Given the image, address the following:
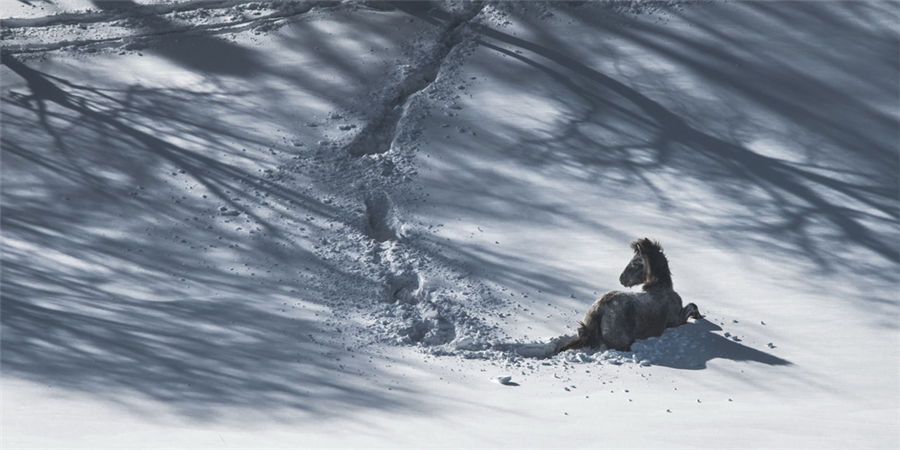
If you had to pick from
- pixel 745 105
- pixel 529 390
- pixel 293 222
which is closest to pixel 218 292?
pixel 293 222

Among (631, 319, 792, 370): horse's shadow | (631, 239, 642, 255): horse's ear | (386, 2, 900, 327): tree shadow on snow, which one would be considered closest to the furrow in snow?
(386, 2, 900, 327): tree shadow on snow

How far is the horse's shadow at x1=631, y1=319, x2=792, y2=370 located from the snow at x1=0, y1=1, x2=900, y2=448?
20 millimetres

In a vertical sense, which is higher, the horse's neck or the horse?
the horse's neck

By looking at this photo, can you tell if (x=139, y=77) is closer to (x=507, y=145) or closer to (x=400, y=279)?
(x=507, y=145)

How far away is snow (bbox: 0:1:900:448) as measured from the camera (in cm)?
677

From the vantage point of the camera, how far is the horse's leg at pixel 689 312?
8078 millimetres

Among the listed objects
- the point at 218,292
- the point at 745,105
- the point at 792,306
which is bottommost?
the point at 218,292

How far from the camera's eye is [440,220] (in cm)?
993

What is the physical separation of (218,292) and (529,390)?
111 inches

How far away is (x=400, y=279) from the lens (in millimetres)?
8977

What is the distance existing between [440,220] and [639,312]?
2563mm

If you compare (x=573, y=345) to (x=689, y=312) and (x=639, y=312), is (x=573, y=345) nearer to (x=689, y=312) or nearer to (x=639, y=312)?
(x=639, y=312)

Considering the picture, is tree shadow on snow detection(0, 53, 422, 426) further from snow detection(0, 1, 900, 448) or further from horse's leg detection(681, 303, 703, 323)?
horse's leg detection(681, 303, 703, 323)

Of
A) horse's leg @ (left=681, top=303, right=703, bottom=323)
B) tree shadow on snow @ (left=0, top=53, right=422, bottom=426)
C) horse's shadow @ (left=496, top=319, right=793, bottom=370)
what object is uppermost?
horse's leg @ (left=681, top=303, right=703, bottom=323)
